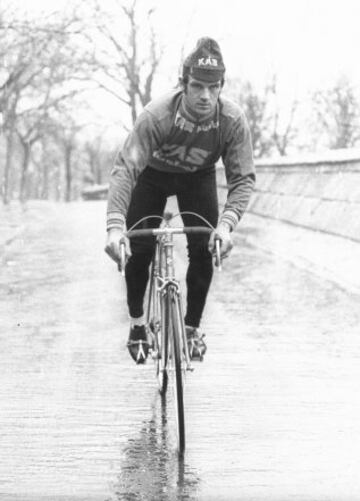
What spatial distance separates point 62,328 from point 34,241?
1121 centimetres

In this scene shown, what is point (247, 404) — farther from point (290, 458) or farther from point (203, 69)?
point (203, 69)

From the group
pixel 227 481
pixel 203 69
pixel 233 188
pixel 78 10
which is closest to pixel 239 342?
pixel 233 188

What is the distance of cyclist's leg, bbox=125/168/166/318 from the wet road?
0.62 m

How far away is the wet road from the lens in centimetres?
467

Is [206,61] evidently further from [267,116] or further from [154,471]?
[267,116]

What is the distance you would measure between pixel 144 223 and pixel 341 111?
56303 mm

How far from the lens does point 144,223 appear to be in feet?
21.0

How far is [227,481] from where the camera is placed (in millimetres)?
4688

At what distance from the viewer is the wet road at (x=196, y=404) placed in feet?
15.3

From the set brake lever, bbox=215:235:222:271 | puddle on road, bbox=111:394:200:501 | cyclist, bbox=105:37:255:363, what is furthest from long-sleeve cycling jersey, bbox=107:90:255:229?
puddle on road, bbox=111:394:200:501

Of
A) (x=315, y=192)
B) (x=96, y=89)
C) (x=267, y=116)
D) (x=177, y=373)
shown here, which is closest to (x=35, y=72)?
(x=96, y=89)

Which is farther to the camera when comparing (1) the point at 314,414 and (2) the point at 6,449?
(1) the point at 314,414

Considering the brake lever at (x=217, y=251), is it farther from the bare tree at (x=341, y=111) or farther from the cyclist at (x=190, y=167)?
the bare tree at (x=341, y=111)

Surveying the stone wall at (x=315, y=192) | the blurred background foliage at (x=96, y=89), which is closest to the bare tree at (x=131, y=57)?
the blurred background foliage at (x=96, y=89)
